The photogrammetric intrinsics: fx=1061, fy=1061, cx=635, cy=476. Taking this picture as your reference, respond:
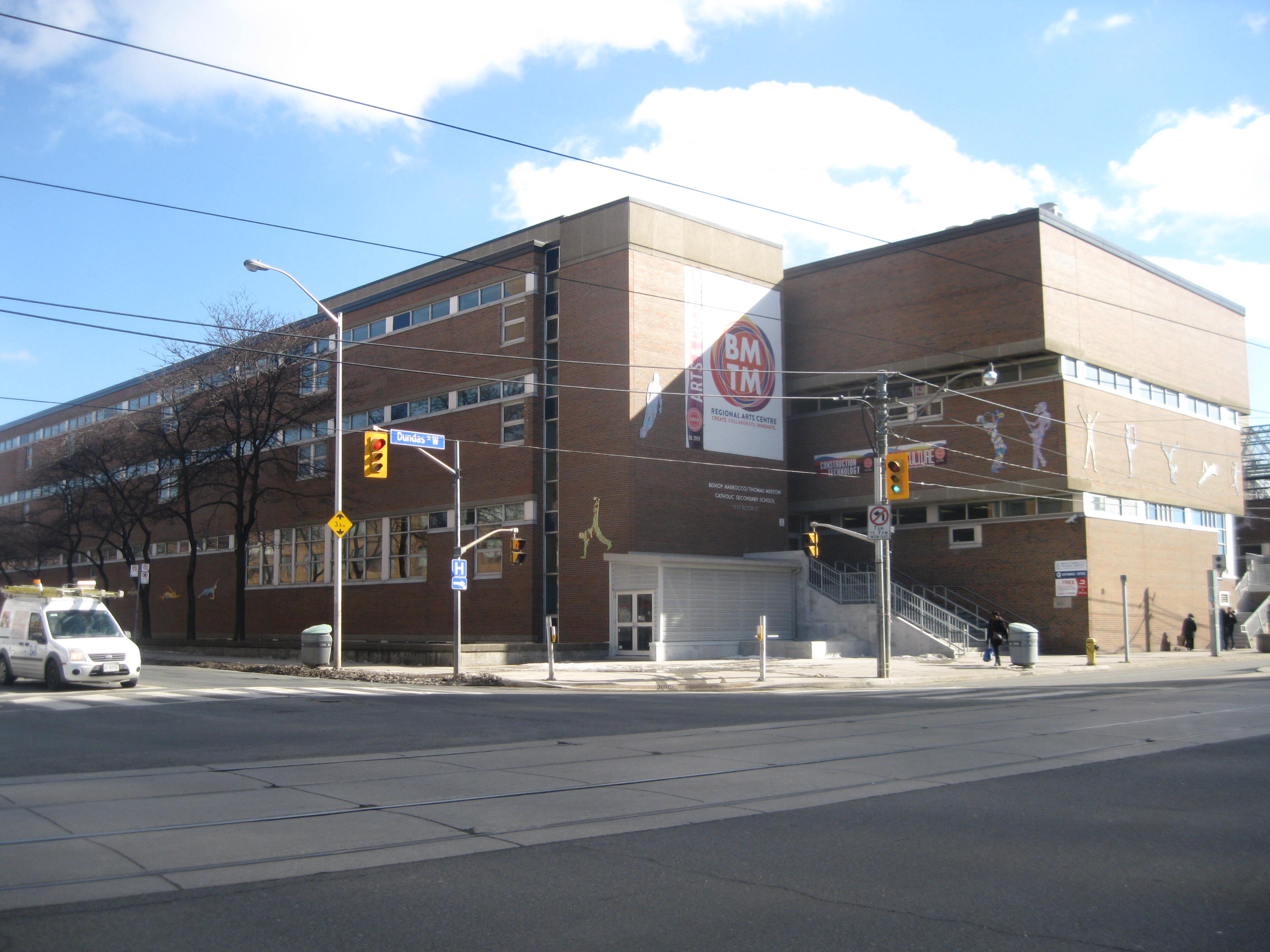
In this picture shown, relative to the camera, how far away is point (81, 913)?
19.2ft

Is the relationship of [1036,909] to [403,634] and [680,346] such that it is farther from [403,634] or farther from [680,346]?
[403,634]

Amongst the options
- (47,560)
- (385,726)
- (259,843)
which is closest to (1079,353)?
(385,726)

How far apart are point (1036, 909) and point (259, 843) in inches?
205

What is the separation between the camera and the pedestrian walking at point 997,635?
31.3 meters

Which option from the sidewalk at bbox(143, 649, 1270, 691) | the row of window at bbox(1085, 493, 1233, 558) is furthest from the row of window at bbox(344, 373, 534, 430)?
the row of window at bbox(1085, 493, 1233, 558)

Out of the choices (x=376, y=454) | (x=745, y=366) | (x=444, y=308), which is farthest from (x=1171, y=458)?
(x=376, y=454)

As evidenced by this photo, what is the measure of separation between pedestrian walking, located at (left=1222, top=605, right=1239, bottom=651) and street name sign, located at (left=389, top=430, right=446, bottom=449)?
34.0 metres

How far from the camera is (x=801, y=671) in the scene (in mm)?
29438

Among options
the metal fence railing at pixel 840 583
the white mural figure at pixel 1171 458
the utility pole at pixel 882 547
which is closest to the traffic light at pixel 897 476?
the utility pole at pixel 882 547

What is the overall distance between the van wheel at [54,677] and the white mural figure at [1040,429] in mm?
30085

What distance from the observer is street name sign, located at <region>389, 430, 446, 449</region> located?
25644 mm

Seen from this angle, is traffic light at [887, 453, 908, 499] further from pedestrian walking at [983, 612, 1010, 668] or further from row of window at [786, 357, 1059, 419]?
row of window at [786, 357, 1059, 419]

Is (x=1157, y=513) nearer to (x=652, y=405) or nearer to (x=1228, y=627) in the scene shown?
(x=1228, y=627)

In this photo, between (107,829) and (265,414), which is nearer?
(107,829)
